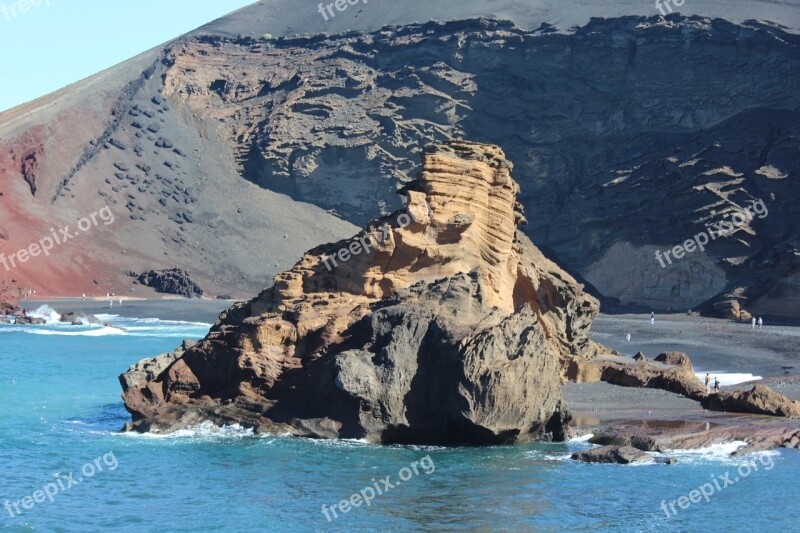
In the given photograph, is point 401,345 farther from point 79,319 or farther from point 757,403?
point 79,319

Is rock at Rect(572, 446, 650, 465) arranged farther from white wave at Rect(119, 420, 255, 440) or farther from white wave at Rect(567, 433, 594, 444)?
white wave at Rect(119, 420, 255, 440)

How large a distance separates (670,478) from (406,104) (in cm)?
8790

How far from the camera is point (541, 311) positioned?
3391 cm

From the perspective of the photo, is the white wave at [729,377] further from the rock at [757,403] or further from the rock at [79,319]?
the rock at [79,319]

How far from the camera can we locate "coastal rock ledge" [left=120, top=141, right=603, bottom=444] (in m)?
23.5

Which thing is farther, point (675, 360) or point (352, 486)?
point (675, 360)

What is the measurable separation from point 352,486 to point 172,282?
74.5 meters

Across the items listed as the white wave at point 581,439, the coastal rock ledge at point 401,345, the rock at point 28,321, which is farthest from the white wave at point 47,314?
the white wave at point 581,439

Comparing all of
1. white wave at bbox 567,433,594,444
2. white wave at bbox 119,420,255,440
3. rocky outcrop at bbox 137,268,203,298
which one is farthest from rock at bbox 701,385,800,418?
rocky outcrop at bbox 137,268,203,298

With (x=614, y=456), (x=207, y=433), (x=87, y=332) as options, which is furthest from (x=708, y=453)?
(x=87, y=332)

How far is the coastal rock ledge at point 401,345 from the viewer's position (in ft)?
77.1

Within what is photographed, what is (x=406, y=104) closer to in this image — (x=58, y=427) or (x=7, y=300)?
(x=7, y=300)

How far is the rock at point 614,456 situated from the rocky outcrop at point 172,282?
236 feet

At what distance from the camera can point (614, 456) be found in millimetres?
22844
